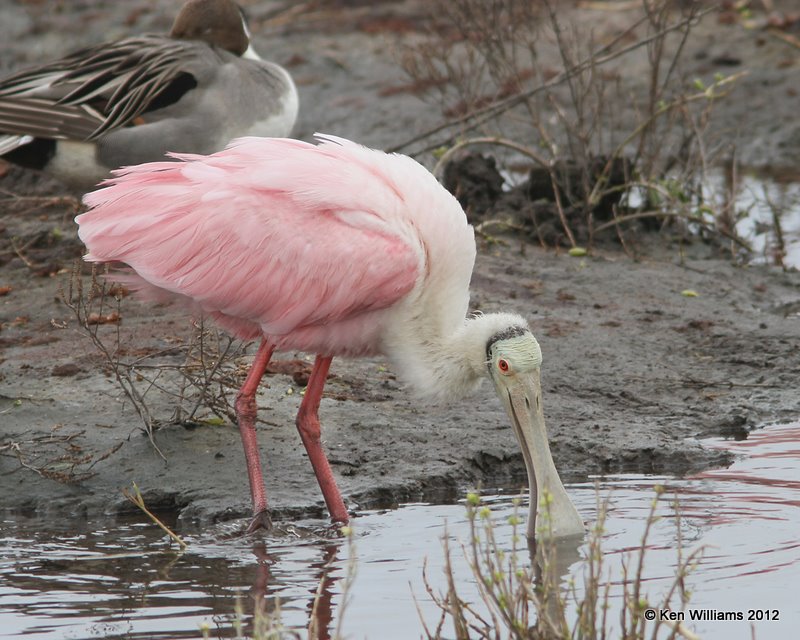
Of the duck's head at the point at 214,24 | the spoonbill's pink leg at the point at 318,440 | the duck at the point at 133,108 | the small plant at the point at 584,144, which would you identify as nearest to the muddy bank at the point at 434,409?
the spoonbill's pink leg at the point at 318,440

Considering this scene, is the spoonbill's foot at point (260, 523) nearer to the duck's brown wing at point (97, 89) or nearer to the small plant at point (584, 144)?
the duck's brown wing at point (97, 89)

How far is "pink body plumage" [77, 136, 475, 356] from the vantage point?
6422mm

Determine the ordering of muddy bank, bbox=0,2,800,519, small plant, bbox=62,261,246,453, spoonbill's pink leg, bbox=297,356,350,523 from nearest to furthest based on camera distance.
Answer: spoonbill's pink leg, bbox=297,356,350,523 → small plant, bbox=62,261,246,453 → muddy bank, bbox=0,2,800,519

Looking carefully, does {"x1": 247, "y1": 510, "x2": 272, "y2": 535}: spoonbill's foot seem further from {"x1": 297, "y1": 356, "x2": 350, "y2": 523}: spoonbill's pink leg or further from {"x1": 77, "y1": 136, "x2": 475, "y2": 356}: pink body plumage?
{"x1": 77, "y1": 136, "x2": 475, "y2": 356}: pink body plumage

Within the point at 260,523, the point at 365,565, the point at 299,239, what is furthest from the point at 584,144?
the point at 365,565

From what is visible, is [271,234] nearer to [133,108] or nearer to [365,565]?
[365,565]

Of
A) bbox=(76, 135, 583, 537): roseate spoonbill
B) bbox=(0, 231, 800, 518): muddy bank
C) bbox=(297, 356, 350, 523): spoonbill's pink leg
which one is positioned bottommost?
bbox=(0, 231, 800, 518): muddy bank

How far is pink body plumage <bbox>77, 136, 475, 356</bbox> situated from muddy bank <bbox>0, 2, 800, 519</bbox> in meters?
0.76

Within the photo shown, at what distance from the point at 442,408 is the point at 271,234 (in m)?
1.75

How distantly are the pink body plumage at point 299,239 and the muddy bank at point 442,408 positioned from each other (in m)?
0.76

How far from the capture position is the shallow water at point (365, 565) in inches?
207

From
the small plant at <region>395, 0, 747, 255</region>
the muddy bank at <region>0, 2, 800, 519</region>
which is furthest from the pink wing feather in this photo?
the small plant at <region>395, 0, 747, 255</region>

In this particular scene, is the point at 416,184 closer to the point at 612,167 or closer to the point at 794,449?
the point at 794,449

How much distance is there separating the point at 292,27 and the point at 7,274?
9956 millimetres
